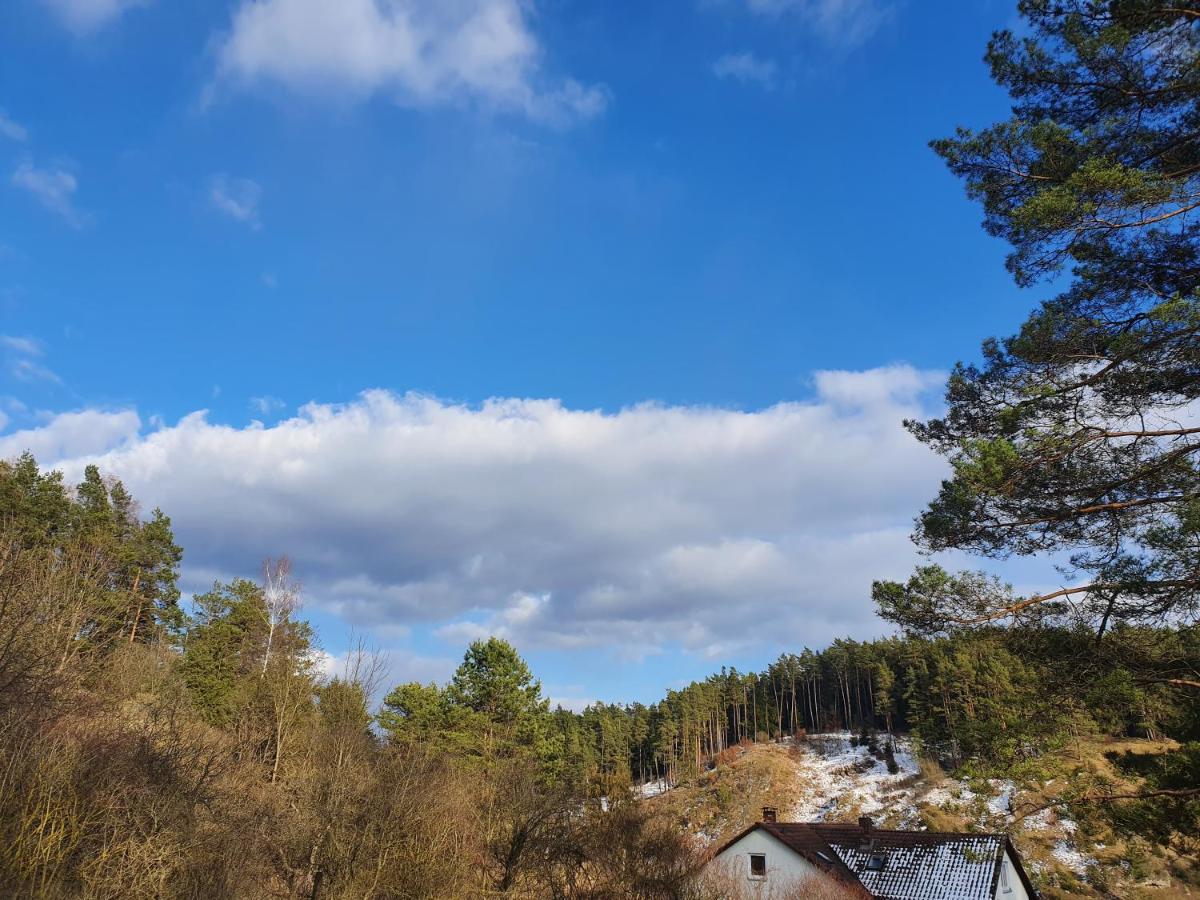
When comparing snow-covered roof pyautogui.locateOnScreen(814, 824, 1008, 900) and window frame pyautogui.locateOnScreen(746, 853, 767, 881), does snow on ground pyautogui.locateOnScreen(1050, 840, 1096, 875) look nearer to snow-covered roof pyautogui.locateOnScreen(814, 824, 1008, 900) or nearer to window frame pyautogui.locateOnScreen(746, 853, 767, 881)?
snow-covered roof pyautogui.locateOnScreen(814, 824, 1008, 900)

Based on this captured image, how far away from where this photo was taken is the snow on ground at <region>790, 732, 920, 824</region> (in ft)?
211

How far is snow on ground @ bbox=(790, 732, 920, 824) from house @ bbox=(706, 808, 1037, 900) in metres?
27.7

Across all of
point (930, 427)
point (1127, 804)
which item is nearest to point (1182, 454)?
point (930, 427)

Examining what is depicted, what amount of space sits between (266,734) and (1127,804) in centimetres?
2744

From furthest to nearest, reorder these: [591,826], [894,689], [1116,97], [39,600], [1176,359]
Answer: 1. [894,689]
2. [591,826]
3. [39,600]
4. [1116,97]
5. [1176,359]

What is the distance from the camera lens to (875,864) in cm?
3269

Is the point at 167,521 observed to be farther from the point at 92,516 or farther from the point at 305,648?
the point at 305,648

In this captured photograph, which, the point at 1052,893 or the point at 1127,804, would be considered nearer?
the point at 1127,804

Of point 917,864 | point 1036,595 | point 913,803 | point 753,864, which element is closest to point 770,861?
point 753,864

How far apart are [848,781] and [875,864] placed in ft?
150

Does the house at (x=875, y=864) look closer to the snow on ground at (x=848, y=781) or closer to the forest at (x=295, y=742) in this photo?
the forest at (x=295, y=742)

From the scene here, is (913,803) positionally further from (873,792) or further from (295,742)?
(295,742)

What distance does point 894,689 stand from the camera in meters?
89.0

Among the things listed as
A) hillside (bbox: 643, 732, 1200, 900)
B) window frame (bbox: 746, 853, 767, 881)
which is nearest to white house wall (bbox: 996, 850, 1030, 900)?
hillside (bbox: 643, 732, 1200, 900)
